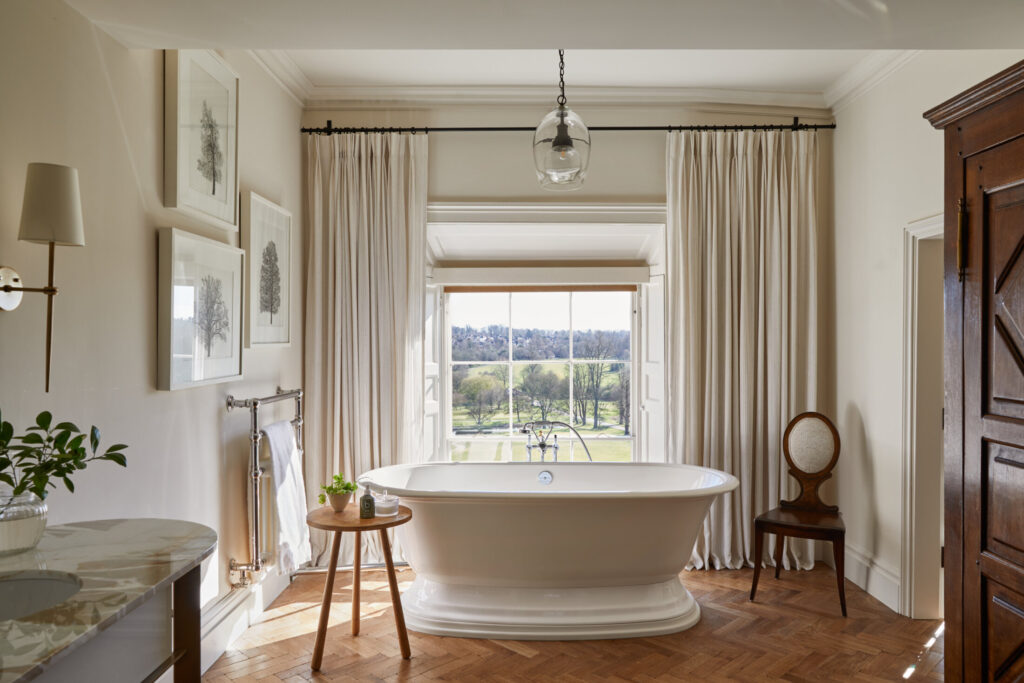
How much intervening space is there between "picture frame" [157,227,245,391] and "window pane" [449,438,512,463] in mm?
2094

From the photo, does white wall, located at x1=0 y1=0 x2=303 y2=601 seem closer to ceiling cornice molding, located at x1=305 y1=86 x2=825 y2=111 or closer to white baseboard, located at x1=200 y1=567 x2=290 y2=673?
white baseboard, located at x1=200 y1=567 x2=290 y2=673

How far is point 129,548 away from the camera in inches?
61.9

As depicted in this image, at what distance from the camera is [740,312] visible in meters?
4.27

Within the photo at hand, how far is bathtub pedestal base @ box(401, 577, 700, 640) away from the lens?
3.29 metres

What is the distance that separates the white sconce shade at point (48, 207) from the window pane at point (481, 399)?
11.0ft

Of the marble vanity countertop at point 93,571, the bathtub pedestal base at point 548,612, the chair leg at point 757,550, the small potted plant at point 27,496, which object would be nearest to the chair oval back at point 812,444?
the chair leg at point 757,550

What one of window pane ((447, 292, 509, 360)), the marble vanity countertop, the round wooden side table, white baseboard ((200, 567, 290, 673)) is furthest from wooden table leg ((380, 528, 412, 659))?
window pane ((447, 292, 509, 360))

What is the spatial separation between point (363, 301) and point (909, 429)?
2905 mm

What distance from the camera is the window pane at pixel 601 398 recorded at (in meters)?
5.08

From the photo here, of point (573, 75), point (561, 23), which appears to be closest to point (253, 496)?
point (561, 23)

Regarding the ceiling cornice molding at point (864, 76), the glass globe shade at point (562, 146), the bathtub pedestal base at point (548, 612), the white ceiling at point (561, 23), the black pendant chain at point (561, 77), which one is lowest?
the bathtub pedestal base at point (548, 612)

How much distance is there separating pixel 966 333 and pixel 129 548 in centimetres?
214

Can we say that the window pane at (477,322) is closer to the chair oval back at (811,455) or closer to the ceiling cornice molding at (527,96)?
the ceiling cornice molding at (527,96)

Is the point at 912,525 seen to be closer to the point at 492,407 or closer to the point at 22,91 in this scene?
the point at 492,407
